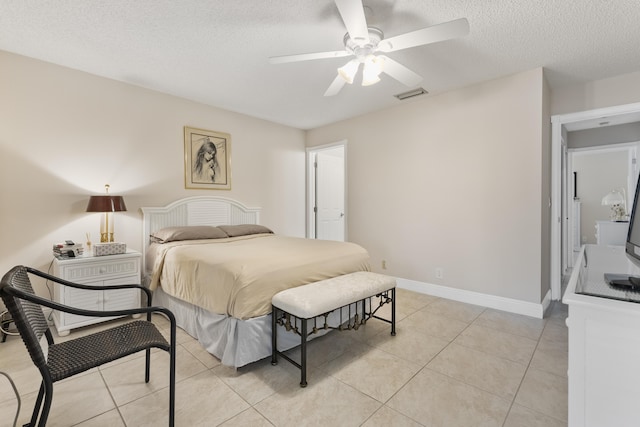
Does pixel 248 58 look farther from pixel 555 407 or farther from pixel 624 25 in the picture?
pixel 555 407

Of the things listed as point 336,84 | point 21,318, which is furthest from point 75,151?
point 336,84

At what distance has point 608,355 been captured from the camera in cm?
93

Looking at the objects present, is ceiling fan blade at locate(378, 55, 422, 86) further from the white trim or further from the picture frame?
the white trim

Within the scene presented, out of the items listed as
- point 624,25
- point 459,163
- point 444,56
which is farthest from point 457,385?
point 624,25

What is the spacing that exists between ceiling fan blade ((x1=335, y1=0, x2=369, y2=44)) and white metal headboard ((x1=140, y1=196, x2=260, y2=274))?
2776 mm

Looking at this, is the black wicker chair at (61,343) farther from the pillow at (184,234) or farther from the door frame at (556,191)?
the door frame at (556,191)

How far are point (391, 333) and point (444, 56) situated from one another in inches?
98.9

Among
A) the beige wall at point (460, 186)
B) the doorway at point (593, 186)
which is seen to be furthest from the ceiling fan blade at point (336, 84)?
the doorway at point (593, 186)

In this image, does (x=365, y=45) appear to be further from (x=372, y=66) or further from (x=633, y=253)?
(x=633, y=253)

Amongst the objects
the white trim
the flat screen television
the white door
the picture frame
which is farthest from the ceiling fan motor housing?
the white trim

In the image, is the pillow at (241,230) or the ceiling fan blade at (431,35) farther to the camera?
the pillow at (241,230)

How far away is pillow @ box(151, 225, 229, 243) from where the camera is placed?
307cm

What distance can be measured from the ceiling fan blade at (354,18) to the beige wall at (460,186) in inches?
77.2

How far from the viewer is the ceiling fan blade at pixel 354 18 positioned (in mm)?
1552
